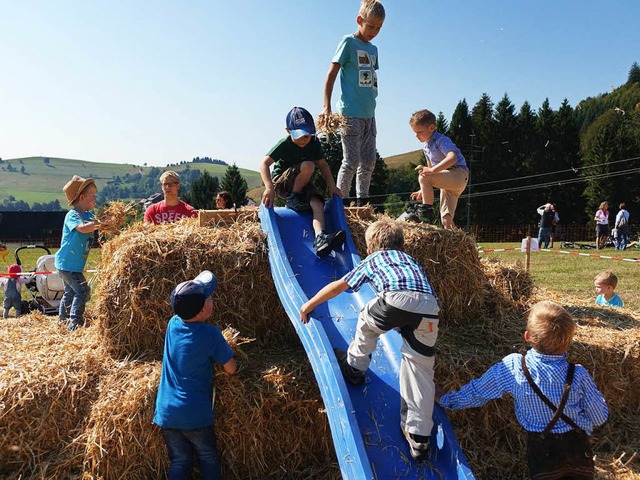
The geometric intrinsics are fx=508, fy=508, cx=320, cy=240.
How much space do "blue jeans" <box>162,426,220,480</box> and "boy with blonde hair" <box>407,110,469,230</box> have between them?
3533 millimetres

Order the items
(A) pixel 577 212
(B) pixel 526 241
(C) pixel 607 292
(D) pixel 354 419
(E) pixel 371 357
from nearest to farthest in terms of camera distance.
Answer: (D) pixel 354 419
(E) pixel 371 357
(C) pixel 607 292
(B) pixel 526 241
(A) pixel 577 212

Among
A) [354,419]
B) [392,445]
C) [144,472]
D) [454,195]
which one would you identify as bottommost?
[144,472]

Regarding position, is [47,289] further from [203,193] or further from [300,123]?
[203,193]

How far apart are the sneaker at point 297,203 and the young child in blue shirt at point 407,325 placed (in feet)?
6.93

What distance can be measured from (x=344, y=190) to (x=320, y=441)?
10.7ft

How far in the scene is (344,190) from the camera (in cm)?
657

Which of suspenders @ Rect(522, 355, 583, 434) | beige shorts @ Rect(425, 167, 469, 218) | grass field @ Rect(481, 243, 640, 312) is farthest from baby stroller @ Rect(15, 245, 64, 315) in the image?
suspenders @ Rect(522, 355, 583, 434)

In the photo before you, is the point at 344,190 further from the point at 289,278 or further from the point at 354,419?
the point at 354,419

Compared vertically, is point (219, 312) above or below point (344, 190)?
below

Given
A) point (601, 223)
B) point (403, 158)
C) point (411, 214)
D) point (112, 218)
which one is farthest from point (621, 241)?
point (403, 158)

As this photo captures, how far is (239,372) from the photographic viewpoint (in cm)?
426

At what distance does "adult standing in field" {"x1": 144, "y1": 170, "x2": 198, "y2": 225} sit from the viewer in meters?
6.52

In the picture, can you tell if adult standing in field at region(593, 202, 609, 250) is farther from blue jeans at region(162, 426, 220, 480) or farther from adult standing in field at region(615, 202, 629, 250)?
blue jeans at region(162, 426, 220, 480)

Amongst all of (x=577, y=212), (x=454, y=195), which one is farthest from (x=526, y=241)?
(x=577, y=212)
